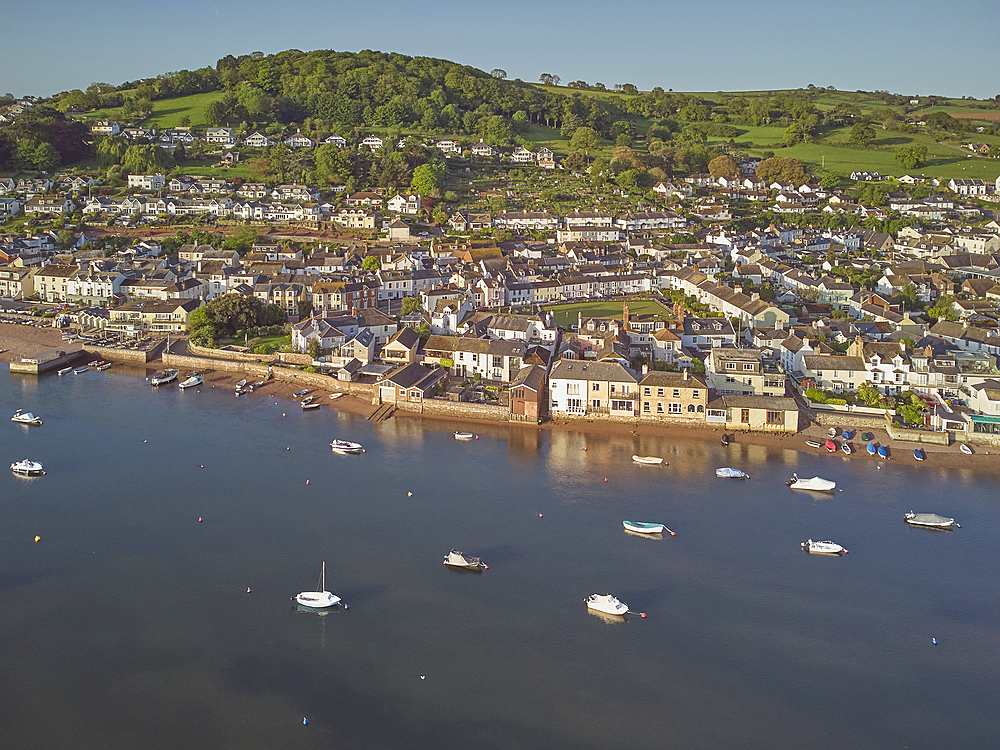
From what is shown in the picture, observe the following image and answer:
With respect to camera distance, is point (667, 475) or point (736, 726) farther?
point (667, 475)

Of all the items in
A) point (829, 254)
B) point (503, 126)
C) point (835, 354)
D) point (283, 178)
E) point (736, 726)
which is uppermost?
point (503, 126)

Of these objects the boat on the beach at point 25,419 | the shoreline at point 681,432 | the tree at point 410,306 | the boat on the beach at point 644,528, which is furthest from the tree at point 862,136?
the boat on the beach at point 25,419

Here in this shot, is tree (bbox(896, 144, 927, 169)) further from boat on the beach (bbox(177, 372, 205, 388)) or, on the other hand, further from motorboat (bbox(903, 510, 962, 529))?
boat on the beach (bbox(177, 372, 205, 388))

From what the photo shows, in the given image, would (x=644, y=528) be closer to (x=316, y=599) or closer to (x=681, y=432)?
(x=681, y=432)

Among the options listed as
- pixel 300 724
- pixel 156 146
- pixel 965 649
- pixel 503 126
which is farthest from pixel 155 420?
pixel 503 126

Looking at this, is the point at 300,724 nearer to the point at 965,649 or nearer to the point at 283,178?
the point at 965,649

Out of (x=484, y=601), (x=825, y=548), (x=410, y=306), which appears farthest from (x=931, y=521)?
(x=410, y=306)
